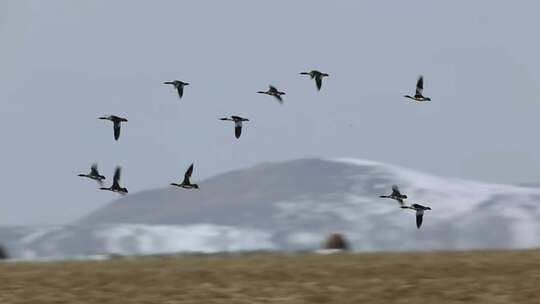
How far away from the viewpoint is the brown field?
39750 mm

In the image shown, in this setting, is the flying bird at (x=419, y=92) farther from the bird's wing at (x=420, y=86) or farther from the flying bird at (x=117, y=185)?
the flying bird at (x=117, y=185)

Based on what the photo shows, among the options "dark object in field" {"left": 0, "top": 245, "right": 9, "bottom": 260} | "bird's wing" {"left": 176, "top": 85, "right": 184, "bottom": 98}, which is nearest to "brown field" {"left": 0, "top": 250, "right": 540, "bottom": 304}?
"dark object in field" {"left": 0, "top": 245, "right": 9, "bottom": 260}

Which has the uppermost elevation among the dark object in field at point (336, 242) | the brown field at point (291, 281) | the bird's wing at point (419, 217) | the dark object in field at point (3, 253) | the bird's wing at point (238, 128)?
the bird's wing at point (238, 128)

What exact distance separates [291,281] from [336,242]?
21.1m

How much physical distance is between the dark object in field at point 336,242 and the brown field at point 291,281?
1426cm

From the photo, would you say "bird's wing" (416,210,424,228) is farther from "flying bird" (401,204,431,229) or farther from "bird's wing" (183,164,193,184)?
"bird's wing" (183,164,193,184)

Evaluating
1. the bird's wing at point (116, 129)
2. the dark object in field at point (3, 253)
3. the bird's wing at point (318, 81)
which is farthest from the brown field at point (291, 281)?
the bird's wing at point (116, 129)

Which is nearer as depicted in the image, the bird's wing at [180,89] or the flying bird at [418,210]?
the flying bird at [418,210]

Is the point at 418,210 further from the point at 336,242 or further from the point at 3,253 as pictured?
the point at 3,253

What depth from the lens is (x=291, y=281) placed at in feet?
139

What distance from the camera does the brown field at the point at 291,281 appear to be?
130 feet

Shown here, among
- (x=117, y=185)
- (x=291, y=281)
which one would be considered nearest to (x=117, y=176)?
(x=117, y=185)

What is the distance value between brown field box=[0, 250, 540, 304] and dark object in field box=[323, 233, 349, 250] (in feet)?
46.8

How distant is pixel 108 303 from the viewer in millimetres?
39781
